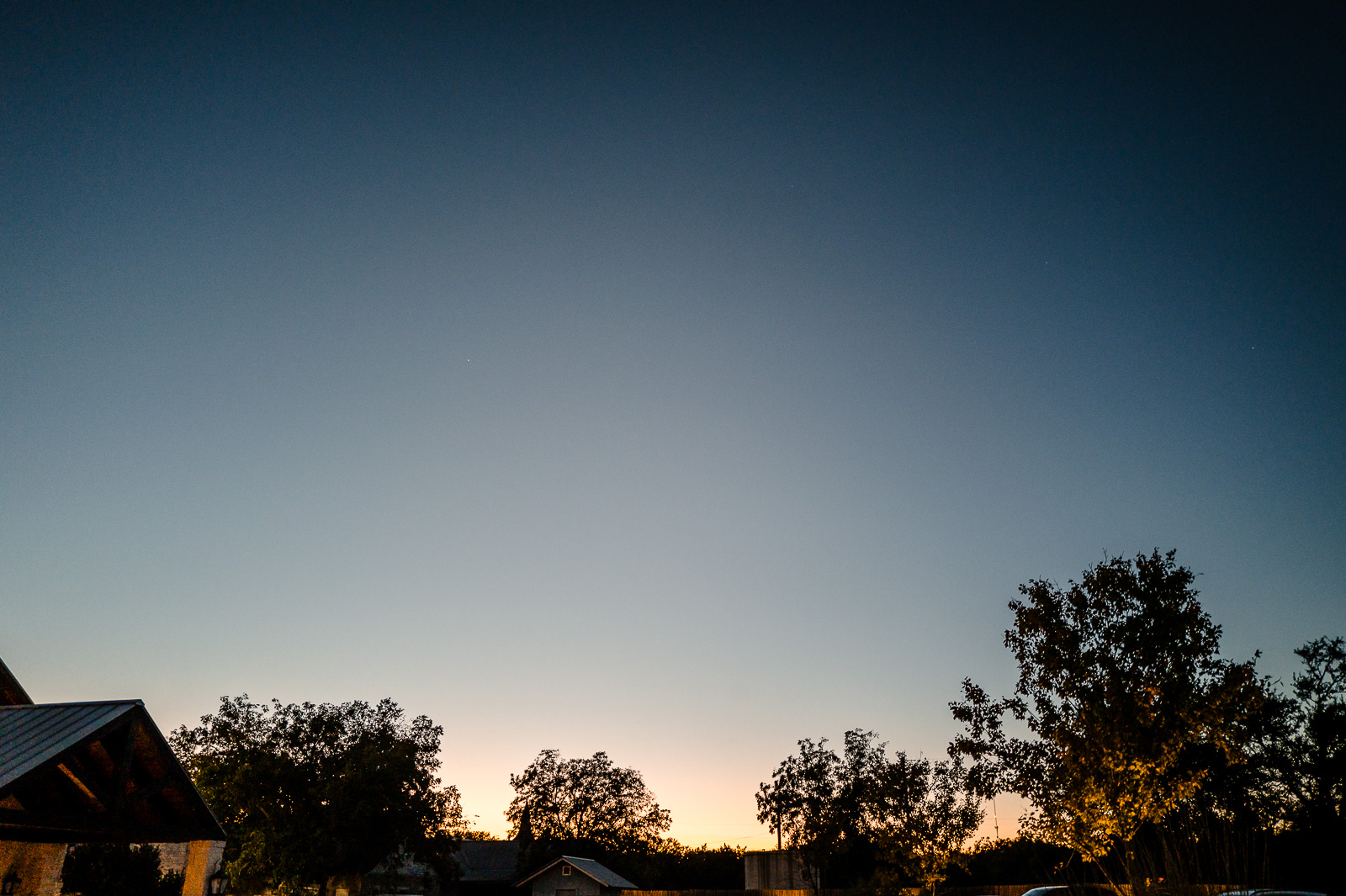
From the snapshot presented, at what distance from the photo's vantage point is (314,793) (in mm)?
42844

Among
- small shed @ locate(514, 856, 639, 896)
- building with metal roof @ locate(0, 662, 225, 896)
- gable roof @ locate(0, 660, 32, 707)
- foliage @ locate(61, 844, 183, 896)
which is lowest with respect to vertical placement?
small shed @ locate(514, 856, 639, 896)

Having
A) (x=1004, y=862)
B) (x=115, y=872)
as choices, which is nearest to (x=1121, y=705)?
(x=1004, y=862)

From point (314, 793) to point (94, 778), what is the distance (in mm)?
33168

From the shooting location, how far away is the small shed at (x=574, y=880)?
168 ft

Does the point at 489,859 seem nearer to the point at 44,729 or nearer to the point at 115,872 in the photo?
the point at 115,872

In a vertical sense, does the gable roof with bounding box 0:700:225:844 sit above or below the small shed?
above

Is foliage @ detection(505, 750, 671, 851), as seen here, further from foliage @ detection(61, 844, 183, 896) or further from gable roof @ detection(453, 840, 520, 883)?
foliage @ detection(61, 844, 183, 896)

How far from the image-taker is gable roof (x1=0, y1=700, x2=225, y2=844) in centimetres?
1070

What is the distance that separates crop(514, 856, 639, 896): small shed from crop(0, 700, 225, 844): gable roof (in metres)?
41.3

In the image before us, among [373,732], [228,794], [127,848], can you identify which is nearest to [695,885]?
[373,732]

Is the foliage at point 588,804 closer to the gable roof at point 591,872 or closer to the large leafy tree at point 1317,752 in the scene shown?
the gable roof at point 591,872

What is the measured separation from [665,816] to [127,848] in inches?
2076

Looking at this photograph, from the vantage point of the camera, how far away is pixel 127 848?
125 ft

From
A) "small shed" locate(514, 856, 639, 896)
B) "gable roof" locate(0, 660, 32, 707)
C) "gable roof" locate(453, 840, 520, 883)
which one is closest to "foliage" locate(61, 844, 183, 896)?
"gable roof" locate(0, 660, 32, 707)
